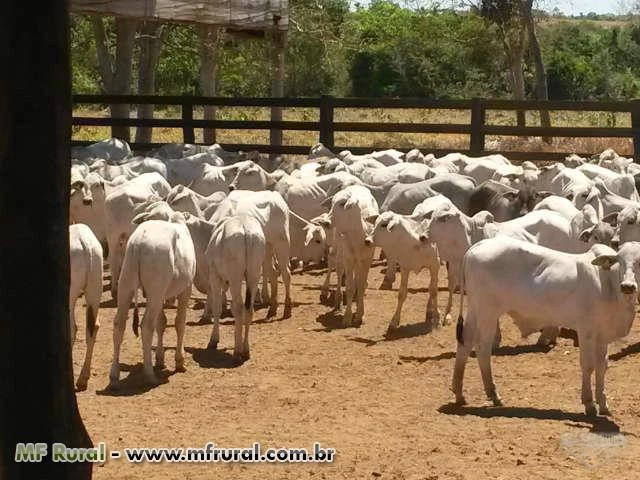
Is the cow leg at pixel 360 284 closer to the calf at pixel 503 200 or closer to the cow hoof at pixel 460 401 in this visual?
the calf at pixel 503 200

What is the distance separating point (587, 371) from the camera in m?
9.50

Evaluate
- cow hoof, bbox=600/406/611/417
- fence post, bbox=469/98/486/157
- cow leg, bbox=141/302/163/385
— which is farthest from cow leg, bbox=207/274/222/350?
fence post, bbox=469/98/486/157

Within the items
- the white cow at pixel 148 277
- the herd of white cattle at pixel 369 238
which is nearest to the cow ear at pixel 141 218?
the herd of white cattle at pixel 369 238

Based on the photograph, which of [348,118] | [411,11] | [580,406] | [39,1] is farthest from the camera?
[411,11]

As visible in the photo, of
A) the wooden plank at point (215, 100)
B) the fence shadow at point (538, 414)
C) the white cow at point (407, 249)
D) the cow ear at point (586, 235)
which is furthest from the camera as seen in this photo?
the wooden plank at point (215, 100)

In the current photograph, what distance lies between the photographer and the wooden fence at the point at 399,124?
22.1 metres

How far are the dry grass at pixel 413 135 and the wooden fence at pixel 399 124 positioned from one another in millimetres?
1701

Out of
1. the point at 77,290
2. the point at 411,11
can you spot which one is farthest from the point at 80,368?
the point at 411,11

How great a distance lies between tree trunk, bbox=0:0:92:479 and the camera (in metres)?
6.03

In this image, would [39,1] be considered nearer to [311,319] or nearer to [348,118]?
[311,319]

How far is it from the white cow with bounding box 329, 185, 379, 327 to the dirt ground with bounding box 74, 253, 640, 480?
606 millimetres

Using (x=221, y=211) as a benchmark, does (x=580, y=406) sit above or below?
below

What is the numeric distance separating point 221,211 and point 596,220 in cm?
394

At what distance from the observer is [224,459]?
830 centimetres
